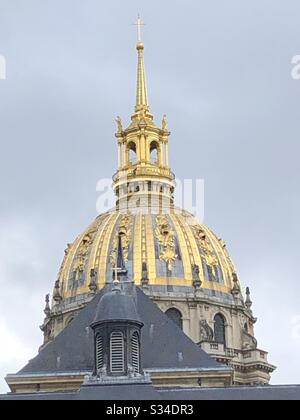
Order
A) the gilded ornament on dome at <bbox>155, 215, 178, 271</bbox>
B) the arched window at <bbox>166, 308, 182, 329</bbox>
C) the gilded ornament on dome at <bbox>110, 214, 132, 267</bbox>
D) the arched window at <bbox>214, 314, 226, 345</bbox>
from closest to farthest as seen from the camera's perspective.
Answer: the arched window at <bbox>166, 308, 182, 329</bbox> → the arched window at <bbox>214, 314, 226, 345</bbox> → the gilded ornament on dome at <bbox>155, 215, 178, 271</bbox> → the gilded ornament on dome at <bbox>110, 214, 132, 267</bbox>

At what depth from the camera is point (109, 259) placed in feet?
372

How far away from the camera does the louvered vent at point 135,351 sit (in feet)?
195

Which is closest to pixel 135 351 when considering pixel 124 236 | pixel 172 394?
pixel 172 394

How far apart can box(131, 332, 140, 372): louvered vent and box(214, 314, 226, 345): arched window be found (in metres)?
50.8

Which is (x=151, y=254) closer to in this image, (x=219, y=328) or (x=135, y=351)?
(x=219, y=328)

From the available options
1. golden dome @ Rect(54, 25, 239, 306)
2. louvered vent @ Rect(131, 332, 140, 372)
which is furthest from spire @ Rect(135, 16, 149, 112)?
louvered vent @ Rect(131, 332, 140, 372)

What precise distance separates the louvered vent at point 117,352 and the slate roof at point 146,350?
9.46 metres

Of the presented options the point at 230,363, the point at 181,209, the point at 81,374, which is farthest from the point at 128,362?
the point at 181,209

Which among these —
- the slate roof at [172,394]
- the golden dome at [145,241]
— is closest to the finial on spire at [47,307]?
the golden dome at [145,241]

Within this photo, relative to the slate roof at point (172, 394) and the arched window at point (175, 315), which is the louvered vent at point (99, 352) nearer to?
the slate roof at point (172, 394)

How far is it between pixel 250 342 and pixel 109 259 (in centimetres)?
1667

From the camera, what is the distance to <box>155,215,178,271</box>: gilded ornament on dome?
112750 mm

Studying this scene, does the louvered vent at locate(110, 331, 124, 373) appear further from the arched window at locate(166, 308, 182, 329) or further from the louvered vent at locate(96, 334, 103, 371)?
the arched window at locate(166, 308, 182, 329)
